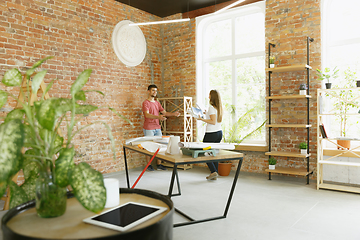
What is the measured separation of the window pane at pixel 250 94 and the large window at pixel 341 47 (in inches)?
45.9

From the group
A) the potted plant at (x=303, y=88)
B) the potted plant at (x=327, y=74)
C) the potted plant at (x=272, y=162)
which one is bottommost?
the potted plant at (x=272, y=162)

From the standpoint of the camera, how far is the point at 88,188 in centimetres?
118

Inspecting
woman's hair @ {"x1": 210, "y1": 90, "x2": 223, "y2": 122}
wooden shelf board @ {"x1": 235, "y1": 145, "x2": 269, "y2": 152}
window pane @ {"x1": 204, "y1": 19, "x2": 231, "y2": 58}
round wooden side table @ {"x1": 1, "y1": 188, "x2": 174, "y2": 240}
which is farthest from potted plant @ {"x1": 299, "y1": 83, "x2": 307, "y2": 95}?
round wooden side table @ {"x1": 1, "y1": 188, "x2": 174, "y2": 240}

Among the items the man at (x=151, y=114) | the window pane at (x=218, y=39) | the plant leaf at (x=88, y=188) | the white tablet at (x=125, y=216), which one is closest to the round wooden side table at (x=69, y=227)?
the white tablet at (x=125, y=216)

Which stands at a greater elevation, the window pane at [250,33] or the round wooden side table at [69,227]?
the window pane at [250,33]

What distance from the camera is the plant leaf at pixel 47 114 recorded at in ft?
4.08

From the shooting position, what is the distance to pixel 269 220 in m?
3.05

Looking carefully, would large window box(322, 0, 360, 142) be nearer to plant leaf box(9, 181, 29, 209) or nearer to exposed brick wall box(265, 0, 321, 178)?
exposed brick wall box(265, 0, 321, 178)

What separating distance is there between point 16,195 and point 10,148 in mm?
510

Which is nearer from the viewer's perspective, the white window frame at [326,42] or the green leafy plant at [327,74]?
the green leafy plant at [327,74]

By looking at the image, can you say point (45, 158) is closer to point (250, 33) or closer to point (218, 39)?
point (250, 33)

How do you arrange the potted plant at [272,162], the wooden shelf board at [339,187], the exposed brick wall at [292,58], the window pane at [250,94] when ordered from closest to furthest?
the wooden shelf board at [339,187], the exposed brick wall at [292,58], the potted plant at [272,162], the window pane at [250,94]

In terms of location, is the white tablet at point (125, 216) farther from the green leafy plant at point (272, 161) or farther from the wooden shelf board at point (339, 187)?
the green leafy plant at point (272, 161)

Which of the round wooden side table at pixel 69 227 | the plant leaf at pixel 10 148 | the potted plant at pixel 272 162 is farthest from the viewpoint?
the potted plant at pixel 272 162
